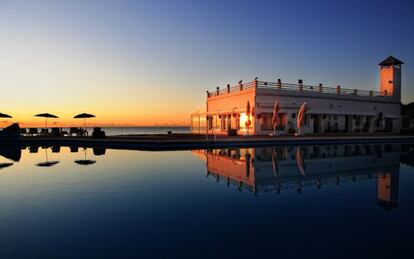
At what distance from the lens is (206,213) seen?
5.42m

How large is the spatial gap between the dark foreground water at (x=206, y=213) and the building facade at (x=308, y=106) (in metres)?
14.2

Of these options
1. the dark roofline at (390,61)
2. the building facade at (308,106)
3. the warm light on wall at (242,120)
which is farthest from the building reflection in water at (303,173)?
the dark roofline at (390,61)

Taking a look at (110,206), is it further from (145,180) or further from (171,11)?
(171,11)

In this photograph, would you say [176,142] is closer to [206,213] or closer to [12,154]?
[12,154]

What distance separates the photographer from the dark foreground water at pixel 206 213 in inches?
152

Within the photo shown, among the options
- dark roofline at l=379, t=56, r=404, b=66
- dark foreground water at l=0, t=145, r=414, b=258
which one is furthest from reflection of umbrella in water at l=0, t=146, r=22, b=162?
dark roofline at l=379, t=56, r=404, b=66

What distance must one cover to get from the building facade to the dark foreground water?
560 inches

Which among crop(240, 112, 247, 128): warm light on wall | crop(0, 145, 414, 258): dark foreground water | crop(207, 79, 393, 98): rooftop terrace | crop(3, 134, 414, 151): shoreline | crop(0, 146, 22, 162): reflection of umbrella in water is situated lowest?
crop(0, 145, 414, 258): dark foreground water

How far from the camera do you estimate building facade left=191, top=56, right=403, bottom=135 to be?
Answer: 25.0 metres

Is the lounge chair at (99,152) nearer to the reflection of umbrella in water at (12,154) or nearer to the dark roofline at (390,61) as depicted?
the reflection of umbrella in water at (12,154)

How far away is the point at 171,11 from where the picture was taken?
18.0 meters

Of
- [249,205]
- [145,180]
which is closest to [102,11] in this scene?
[145,180]

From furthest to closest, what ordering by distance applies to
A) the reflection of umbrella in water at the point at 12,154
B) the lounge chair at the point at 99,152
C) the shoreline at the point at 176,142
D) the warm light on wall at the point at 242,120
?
1. the warm light on wall at the point at 242,120
2. the shoreline at the point at 176,142
3. the lounge chair at the point at 99,152
4. the reflection of umbrella in water at the point at 12,154

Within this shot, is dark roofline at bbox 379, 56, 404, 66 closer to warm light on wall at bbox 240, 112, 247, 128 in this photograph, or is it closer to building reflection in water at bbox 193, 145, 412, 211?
warm light on wall at bbox 240, 112, 247, 128
